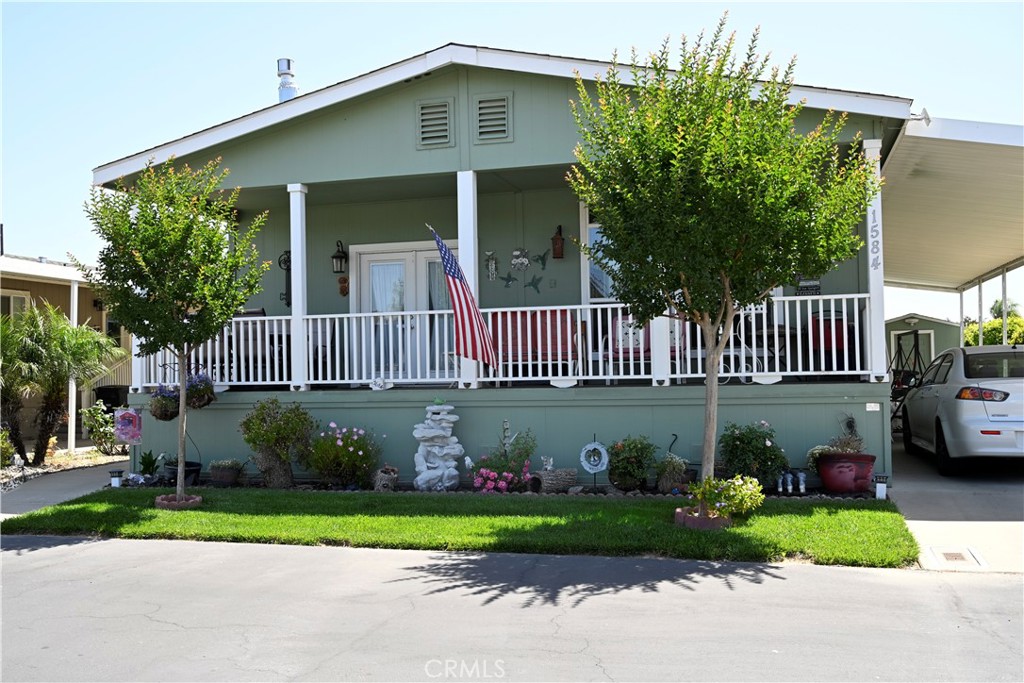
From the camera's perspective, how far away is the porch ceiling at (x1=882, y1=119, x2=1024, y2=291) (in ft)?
30.2

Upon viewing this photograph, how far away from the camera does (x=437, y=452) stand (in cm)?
988

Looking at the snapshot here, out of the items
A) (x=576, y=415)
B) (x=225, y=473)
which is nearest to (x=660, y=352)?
(x=576, y=415)

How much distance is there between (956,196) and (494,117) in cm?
647

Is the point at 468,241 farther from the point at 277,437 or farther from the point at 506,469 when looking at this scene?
the point at 277,437

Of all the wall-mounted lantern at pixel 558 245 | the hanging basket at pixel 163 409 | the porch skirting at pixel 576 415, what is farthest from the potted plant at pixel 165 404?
the wall-mounted lantern at pixel 558 245

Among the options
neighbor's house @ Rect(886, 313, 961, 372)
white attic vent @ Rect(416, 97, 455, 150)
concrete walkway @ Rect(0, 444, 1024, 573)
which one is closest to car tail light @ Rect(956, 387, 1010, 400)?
concrete walkway @ Rect(0, 444, 1024, 573)

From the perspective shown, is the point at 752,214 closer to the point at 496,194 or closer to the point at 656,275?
the point at 656,275

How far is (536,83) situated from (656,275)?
13.9 feet

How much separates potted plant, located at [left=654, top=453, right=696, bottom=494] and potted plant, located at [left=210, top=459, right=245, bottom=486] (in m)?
5.16

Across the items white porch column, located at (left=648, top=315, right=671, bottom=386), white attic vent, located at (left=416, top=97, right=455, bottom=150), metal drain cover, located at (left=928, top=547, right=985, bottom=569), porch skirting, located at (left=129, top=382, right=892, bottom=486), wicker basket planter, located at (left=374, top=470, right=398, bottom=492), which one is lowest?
metal drain cover, located at (left=928, top=547, right=985, bottom=569)

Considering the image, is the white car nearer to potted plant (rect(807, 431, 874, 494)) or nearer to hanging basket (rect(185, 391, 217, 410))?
potted plant (rect(807, 431, 874, 494))

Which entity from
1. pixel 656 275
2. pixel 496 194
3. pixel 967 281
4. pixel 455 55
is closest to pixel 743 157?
pixel 656 275

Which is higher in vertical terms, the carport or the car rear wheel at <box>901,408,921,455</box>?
the carport

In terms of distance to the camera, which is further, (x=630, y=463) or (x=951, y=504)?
(x=630, y=463)
